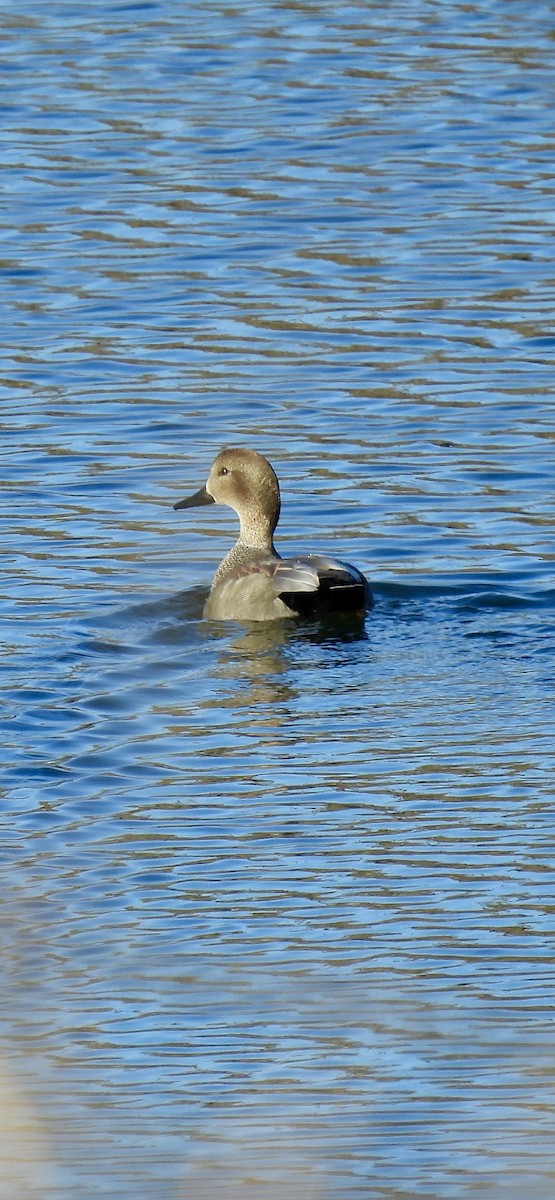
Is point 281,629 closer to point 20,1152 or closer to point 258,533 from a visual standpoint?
point 258,533

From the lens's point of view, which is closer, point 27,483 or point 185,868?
point 185,868

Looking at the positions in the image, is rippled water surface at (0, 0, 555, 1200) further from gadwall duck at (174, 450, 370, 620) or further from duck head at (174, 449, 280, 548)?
duck head at (174, 449, 280, 548)

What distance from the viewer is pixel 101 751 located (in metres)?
8.65

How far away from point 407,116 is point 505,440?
7221mm

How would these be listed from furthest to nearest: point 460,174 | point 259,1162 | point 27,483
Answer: point 460,174
point 27,483
point 259,1162

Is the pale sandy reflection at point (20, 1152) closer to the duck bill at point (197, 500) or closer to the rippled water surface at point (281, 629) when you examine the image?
the rippled water surface at point (281, 629)

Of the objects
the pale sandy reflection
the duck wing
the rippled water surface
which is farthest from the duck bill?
the pale sandy reflection

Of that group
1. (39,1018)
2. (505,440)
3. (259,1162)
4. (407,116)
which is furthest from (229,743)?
(407,116)

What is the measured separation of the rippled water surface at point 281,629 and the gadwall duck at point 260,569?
0.44 ft

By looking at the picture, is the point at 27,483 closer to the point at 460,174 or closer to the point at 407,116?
the point at 460,174

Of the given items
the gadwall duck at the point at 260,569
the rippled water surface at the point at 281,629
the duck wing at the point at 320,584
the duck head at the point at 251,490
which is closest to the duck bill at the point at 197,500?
the gadwall duck at the point at 260,569

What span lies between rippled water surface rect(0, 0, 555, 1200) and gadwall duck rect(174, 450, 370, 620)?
5.3 inches

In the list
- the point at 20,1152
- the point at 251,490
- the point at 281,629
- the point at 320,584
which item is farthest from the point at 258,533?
the point at 20,1152

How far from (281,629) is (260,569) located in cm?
30
